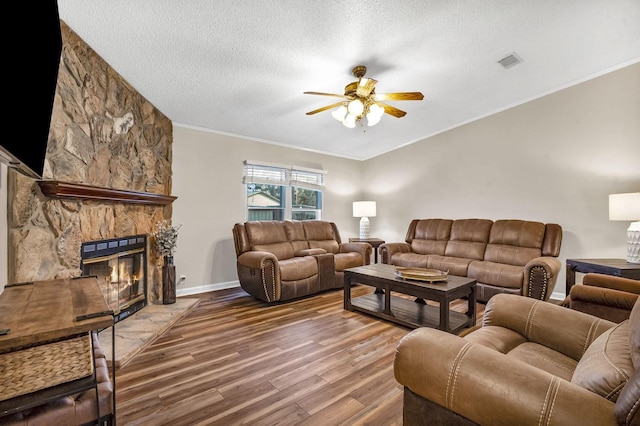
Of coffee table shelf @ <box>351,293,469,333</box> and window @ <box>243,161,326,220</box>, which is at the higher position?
window @ <box>243,161,326,220</box>

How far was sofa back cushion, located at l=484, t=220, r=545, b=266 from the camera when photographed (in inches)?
147

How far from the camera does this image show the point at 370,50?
2.75 meters

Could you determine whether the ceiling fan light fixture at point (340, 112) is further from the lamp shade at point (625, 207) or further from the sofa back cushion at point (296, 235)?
the lamp shade at point (625, 207)

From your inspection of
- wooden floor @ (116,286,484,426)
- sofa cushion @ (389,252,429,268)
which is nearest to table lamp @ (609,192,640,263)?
sofa cushion @ (389,252,429,268)

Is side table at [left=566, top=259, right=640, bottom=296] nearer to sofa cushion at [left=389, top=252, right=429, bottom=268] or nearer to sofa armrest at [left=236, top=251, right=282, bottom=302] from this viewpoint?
sofa cushion at [left=389, top=252, right=429, bottom=268]

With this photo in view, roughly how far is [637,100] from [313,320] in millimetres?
4550

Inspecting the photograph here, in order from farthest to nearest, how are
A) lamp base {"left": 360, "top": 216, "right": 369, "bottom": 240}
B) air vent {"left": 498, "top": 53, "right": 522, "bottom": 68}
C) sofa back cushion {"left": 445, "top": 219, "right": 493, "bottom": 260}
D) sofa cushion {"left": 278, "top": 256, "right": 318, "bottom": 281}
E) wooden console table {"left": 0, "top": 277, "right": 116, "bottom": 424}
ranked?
lamp base {"left": 360, "top": 216, "right": 369, "bottom": 240}, sofa back cushion {"left": 445, "top": 219, "right": 493, "bottom": 260}, sofa cushion {"left": 278, "top": 256, "right": 318, "bottom": 281}, air vent {"left": 498, "top": 53, "right": 522, "bottom": 68}, wooden console table {"left": 0, "top": 277, "right": 116, "bottom": 424}

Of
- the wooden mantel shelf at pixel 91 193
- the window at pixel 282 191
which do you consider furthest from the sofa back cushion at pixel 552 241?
the wooden mantel shelf at pixel 91 193

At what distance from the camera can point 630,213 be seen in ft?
9.79

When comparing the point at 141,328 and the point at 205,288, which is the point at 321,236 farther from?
the point at 141,328

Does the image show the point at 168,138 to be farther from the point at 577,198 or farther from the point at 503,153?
the point at 577,198

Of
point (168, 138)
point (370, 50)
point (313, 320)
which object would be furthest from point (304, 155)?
point (313, 320)

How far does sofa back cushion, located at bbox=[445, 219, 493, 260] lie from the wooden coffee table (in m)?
1.26

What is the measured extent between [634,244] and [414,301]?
2341 mm
